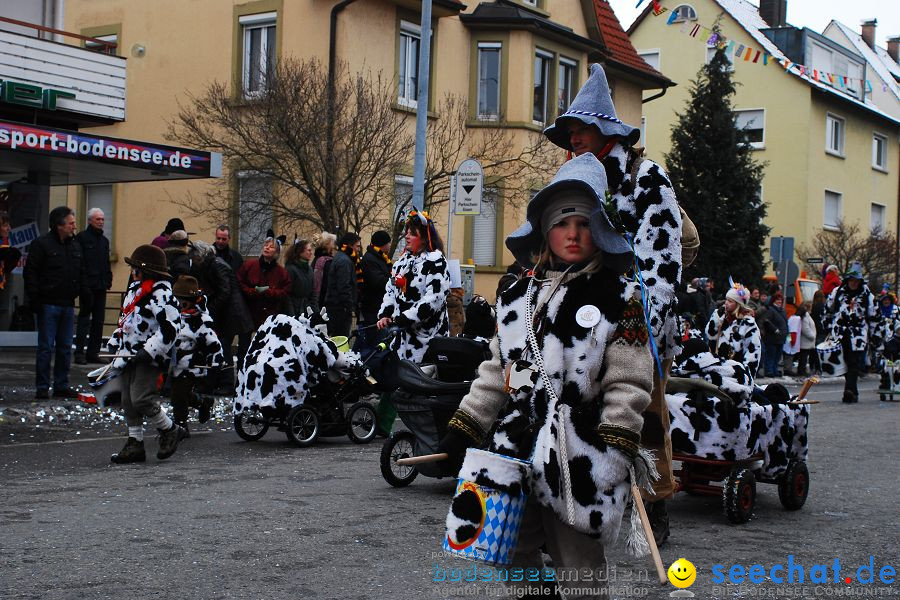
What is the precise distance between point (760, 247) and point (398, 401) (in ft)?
102

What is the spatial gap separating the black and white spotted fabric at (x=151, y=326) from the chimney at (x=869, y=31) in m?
51.4

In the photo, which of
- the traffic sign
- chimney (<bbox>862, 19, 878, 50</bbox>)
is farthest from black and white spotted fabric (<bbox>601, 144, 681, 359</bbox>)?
chimney (<bbox>862, 19, 878, 50</bbox>)

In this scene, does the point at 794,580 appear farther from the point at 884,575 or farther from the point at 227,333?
the point at 227,333

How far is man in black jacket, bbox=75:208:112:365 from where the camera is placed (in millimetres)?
14883

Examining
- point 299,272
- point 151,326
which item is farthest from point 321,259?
point 151,326

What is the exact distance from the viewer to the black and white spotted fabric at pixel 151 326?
8.98 metres

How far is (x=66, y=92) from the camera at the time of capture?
1712 cm

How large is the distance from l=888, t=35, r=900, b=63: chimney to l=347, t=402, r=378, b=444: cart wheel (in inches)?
2080

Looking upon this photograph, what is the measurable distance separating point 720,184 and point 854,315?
20.5 metres

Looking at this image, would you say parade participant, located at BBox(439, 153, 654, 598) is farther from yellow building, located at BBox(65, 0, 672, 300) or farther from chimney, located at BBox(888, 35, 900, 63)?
chimney, located at BBox(888, 35, 900, 63)

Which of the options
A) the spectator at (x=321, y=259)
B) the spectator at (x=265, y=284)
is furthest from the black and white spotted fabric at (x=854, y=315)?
the spectator at (x=265, y=284)

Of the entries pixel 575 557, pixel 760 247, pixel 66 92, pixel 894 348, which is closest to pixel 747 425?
pixel 575 557

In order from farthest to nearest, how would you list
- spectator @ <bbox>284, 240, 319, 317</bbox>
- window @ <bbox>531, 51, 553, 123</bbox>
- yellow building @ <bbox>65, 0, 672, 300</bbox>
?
window @ <bbox>531, 51, 553, 123</bbox>, yellow building @ <bbox>65, 0, 672, 300</bbox>, spectator @ <bbox>284, 240, 319, 317</bbox>

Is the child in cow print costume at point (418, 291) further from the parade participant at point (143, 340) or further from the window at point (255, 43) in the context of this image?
the window at point (255, 43)
